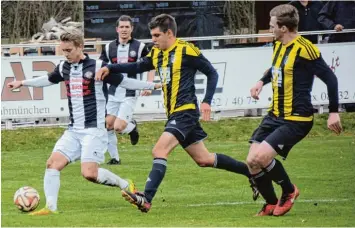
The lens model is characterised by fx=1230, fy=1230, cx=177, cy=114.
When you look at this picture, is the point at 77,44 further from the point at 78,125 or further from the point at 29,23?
the point at 29,23

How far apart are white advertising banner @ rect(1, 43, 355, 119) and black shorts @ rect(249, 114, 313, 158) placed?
10090mm

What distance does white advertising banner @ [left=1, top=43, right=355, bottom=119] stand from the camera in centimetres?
2272

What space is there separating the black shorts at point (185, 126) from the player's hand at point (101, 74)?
2.79ft

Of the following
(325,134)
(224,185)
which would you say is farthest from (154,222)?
(325,134)

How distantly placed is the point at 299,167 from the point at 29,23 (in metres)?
16.0

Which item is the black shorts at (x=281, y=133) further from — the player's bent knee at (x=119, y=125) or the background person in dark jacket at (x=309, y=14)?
the background person in dark jacket at (x=309, y=14)

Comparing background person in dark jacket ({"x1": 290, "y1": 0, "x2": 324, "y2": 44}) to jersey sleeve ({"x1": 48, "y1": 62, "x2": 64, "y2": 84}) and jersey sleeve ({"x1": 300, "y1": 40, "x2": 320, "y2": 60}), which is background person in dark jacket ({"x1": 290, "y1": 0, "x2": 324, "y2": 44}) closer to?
jersey sleeve ({"x1": 48, "y1": 62, "x2": 64, "y2": 84})

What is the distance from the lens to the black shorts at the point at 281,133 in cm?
1263

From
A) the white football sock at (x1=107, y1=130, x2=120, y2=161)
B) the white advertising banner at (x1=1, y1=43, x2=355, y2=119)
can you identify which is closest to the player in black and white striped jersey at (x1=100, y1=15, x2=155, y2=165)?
the white football sock at (x1=107, y1=130, x2=120, y2=161)

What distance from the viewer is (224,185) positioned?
52.1ft

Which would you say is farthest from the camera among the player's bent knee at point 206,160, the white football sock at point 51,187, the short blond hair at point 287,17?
the player's bent knee at point 206,160

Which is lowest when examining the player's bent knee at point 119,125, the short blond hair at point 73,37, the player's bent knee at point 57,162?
the player's bent knee at point 119,125

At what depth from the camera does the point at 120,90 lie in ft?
62.2

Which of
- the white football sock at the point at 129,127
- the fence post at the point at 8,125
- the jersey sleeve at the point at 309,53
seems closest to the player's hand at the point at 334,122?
the jersey sleeve at the point at 309,53
